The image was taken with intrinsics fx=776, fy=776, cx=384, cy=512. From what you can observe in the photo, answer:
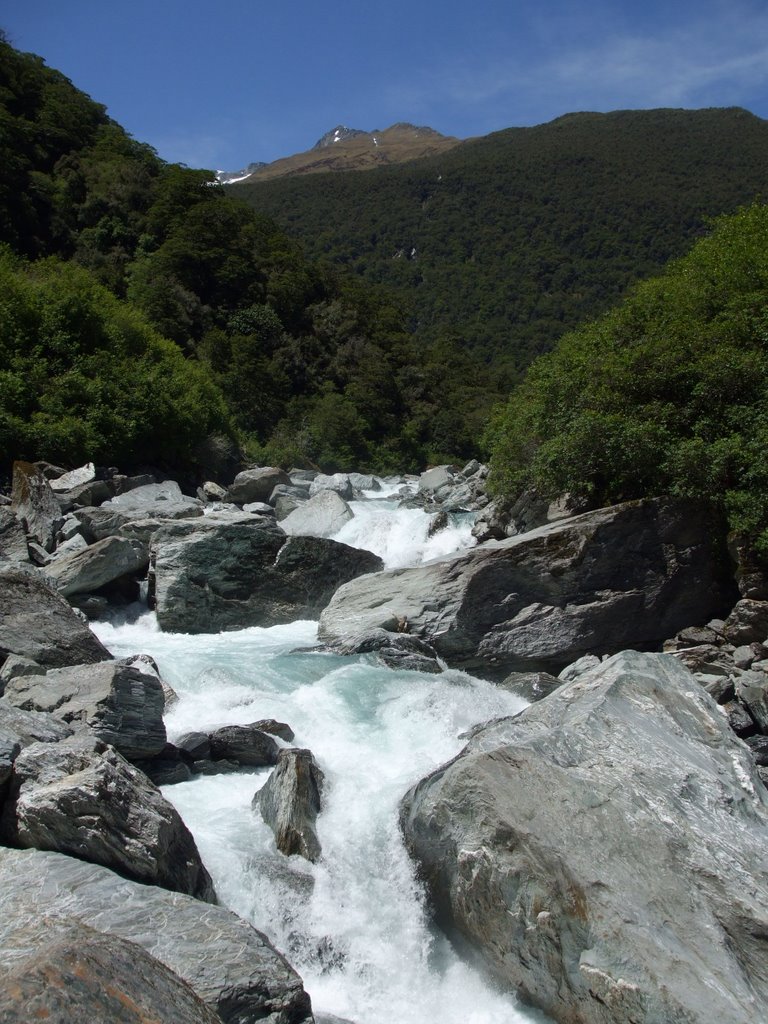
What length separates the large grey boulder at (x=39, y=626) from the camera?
9.84 metres

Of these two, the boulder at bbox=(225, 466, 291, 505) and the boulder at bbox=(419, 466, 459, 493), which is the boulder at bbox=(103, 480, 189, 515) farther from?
the boulder at bbox=(419, 466, 459, 493)

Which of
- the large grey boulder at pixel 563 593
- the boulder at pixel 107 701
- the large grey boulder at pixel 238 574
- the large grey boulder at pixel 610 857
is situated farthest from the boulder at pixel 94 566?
the large grey boulder at pixel 610 857

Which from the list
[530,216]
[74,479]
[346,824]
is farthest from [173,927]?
[530,216]

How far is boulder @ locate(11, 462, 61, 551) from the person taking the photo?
15.7 m

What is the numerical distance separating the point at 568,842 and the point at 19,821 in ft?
13.4

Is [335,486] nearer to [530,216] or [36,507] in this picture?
[36,507]

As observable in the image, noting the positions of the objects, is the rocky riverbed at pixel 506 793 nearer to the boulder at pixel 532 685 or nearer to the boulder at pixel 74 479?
the boulder at pixel 532 685

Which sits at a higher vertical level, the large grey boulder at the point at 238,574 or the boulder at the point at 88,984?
the boulder at the point at 88,984

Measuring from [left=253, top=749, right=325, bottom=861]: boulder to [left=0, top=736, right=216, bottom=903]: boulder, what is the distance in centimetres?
91

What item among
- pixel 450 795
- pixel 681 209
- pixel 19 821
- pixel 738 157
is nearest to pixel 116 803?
pixel 19 821

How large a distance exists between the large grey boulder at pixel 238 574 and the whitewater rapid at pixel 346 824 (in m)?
1.92

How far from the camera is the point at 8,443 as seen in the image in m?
21.0

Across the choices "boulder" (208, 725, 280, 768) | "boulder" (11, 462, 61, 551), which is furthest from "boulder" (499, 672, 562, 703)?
"boulder" (11, 462, 61, 551)

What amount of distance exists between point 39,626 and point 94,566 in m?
3.68
